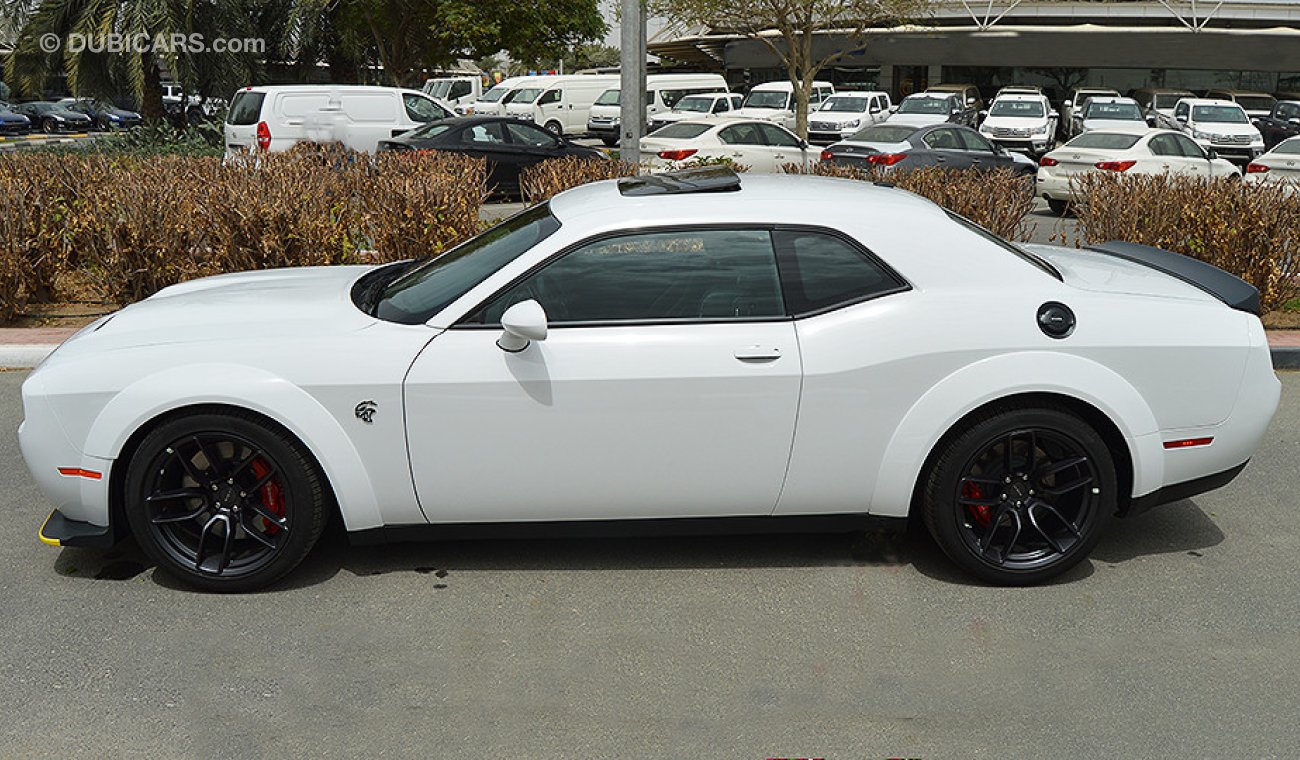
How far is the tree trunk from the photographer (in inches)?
894

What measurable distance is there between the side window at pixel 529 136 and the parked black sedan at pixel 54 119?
2877 cm

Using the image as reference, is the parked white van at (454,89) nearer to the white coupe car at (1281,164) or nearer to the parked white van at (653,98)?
the parked white van at (653,98)

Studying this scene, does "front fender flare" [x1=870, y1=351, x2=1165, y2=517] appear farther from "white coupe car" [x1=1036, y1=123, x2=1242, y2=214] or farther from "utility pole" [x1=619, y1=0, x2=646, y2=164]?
A: "white coupe car" [x1=1036, y1=123, x2=1242, y2=214]

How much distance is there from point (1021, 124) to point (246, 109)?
806 inches

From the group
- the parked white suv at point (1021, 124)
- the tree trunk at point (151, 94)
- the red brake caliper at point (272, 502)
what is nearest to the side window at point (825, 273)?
the red brake caliper at point (272, 502)

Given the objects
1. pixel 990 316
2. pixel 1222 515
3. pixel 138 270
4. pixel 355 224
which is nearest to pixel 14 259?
pixel 138 270

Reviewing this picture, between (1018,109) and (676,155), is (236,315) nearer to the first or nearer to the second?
(676,155)

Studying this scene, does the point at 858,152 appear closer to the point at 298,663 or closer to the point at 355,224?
the point at 355,224

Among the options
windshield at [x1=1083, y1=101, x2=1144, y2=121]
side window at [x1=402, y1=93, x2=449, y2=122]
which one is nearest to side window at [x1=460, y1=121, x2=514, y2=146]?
side window at [x1=402, y1=93, x2=449, y2=122]

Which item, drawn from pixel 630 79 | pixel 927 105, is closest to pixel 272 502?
pixel 630 79

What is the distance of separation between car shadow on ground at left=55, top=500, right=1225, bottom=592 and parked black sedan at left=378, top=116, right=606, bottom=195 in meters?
13.7

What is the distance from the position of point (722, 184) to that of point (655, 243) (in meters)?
0.54

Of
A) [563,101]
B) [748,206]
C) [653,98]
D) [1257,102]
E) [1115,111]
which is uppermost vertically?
[1257,102]

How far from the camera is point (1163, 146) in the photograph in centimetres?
1886
